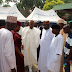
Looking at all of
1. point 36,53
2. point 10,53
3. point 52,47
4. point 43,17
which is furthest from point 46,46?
point 43,17

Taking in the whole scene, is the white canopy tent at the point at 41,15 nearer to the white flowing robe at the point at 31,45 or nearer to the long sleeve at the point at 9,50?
the white flowing robe at the point at 31,45

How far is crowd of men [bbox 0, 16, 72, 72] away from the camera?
2.05 meters

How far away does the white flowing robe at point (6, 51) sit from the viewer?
202cm

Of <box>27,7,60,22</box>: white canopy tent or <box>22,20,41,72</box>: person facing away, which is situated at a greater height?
<box>27,7,60,22</box>: white canopy tent

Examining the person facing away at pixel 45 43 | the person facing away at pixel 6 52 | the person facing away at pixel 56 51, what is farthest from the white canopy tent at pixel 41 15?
the person facing away at pixel 6 52

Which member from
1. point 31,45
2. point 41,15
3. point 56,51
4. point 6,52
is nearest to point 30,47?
point 31,45

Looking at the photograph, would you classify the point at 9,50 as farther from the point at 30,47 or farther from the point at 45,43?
the point at 30,47

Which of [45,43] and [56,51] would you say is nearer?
[56,51]

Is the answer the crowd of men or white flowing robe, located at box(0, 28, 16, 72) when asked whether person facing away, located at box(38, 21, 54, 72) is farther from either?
white flowing robe, located at box(0, 28, 16, 72)

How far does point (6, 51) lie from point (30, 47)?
2.23 m

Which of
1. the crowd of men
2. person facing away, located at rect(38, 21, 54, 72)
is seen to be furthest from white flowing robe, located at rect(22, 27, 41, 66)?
person facing away, located at rect(38, 21, 54, 72)

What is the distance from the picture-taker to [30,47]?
13.9 ft

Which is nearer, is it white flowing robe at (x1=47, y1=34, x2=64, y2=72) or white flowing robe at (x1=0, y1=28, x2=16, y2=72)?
white flowing robe at (x1=0, y1=28, x2=16, y2=72)

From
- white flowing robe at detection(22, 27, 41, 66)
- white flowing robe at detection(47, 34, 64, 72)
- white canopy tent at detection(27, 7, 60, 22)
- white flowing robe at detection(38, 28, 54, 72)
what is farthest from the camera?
white canopy tent at detection(27, 7, 60, 22)
